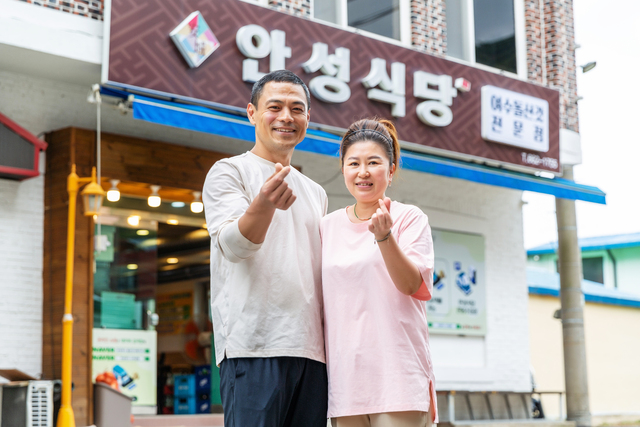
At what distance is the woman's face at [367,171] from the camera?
277 cm

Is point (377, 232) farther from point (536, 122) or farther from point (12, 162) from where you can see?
point (536, 122)

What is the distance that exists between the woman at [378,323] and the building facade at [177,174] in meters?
4.94

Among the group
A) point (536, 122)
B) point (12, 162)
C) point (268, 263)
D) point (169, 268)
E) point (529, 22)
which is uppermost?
point (529, 22)

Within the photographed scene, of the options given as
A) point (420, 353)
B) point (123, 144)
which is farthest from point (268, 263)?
point (123, 144)

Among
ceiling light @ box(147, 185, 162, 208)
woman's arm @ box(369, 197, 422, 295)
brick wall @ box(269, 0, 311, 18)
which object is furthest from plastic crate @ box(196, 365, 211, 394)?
woman's arm @ box(369, 197, 422, 295)

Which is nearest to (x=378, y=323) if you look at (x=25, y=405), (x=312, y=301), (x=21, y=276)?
(x=312, y=301)

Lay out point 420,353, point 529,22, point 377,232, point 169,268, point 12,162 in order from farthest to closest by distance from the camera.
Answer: point 529,22
point 169,268
point 12,162
point 420,353
point 377,232

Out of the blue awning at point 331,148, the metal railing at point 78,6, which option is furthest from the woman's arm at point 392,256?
the metal railing at point 78,6

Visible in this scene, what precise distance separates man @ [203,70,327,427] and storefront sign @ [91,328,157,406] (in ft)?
19.9

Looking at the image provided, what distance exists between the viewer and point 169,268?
10844 millimetres

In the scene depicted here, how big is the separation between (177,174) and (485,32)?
5.94 m

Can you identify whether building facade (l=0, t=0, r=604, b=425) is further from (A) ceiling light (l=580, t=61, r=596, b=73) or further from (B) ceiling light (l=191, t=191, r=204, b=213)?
(A) ceiling light (l=580, t=61, r=596, b=73)

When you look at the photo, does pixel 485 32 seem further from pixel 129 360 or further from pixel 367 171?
pixel 367 171

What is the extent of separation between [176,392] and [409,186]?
4.47m
